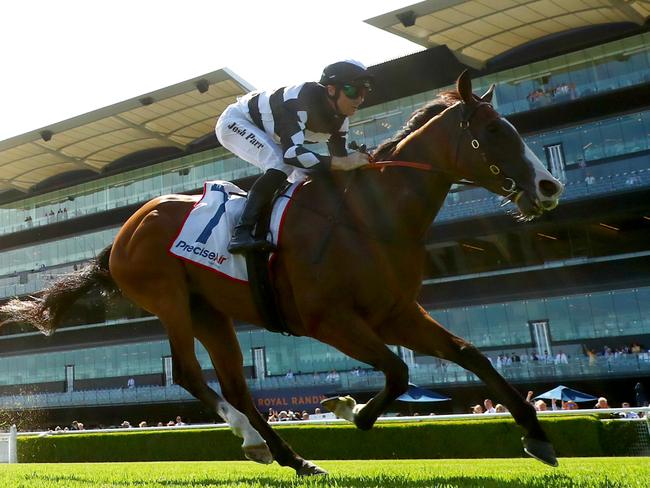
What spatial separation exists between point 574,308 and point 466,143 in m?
22.5

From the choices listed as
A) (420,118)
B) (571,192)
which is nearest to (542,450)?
(420,118)

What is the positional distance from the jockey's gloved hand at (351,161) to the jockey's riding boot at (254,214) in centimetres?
46

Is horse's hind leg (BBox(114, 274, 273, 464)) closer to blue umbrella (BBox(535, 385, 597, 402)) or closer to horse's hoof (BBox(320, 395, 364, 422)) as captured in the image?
horse's hoof (BBox(320, 395, 364, 422))

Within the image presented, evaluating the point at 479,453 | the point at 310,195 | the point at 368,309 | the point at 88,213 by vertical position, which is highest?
the point at 88,213

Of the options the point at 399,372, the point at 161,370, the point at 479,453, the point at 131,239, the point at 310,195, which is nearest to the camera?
the point at 399,372

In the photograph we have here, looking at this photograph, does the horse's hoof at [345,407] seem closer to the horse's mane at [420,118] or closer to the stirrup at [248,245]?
the stirrup at [248,245]

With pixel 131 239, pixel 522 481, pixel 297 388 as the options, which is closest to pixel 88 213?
pixel 297 388

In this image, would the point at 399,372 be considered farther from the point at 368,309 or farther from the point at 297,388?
the point at 297,388

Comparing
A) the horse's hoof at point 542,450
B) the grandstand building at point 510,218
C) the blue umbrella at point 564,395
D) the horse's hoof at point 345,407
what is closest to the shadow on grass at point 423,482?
Result: the horse's hoof at point 542,450

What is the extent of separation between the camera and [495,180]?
403 cm

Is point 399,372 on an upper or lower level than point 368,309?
lower

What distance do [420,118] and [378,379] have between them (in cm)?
2272

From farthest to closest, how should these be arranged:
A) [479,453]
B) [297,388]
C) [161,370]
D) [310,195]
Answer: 1. [161,370]
2. [297,388]
3. [479,453]
4. [310,195]

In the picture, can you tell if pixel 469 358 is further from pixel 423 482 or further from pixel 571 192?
pixel 571 192
